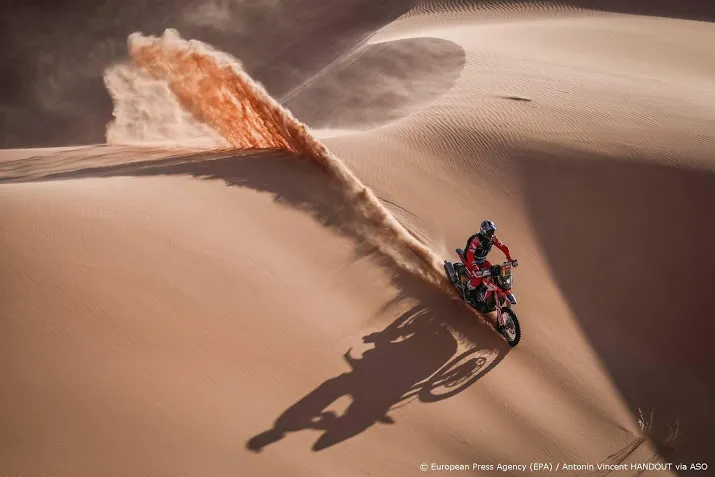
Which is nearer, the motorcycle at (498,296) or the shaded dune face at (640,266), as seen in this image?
the motorcycle at (498,296)

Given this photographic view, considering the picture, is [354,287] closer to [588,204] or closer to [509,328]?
[509,328]

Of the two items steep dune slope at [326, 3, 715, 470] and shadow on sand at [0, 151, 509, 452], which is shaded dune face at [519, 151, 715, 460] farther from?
shadow on sand at [0, 151, 509, 452]

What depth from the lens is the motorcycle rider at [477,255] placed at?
7.75m

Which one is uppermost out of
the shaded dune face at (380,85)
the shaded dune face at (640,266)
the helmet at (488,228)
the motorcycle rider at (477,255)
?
the shaded dune face at (380,85)

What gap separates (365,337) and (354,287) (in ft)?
2.62

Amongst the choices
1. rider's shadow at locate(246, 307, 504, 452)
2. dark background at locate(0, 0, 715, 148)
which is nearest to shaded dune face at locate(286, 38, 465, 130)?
dark background at locate(0, 0, 715, 148)

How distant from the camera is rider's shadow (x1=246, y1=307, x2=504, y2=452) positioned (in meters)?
6.25

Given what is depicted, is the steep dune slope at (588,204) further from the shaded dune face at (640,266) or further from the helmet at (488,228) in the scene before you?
the helmet at (488,228)

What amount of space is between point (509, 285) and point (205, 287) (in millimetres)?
3544

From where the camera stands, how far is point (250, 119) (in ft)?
34.0

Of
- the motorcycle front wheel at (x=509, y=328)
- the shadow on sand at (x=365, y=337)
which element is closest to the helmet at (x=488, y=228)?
the motorcycle front wheel at (x=509, y=328)

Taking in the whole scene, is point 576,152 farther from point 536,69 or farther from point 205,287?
point 205,287

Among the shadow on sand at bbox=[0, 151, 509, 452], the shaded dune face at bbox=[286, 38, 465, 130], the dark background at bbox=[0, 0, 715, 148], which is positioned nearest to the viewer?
the shadow on sand at bbox=[0, 151, 509, 452]

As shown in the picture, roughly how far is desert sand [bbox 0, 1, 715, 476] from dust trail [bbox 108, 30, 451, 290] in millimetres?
38
